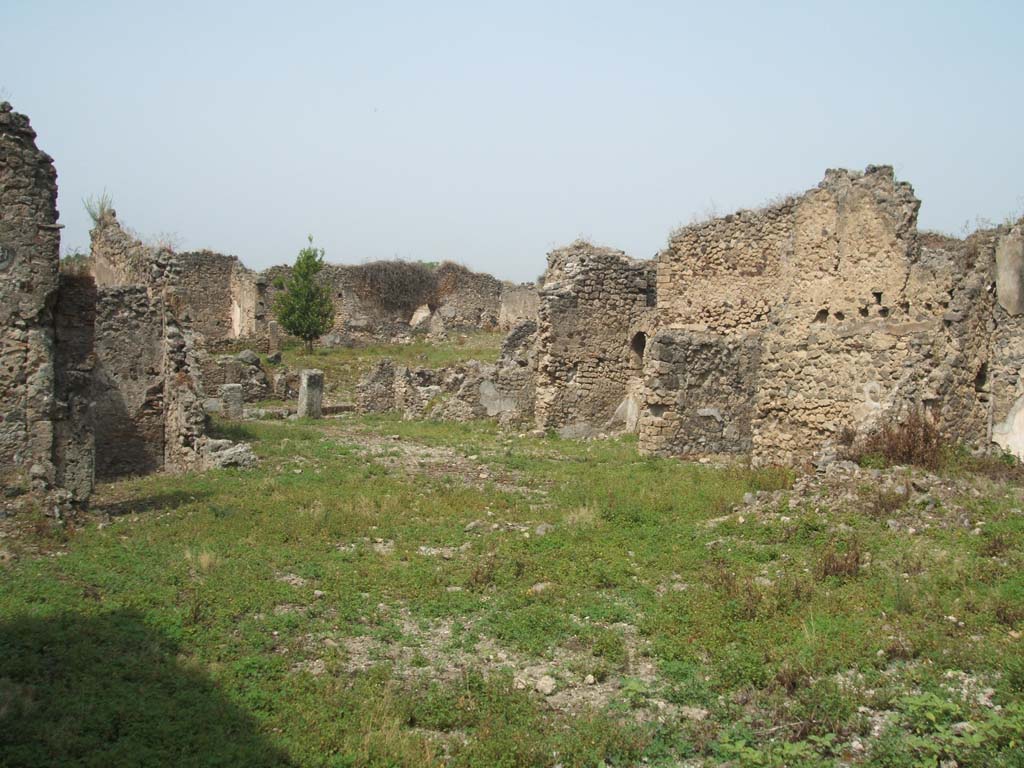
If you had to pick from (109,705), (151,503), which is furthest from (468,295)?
(109,705)

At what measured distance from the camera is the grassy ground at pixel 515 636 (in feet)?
15.7

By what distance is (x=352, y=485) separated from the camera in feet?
39.6

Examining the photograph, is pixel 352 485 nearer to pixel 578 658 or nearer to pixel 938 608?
pixel 578 658

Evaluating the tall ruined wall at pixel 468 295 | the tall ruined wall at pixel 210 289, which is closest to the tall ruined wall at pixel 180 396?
the tall ruined wall at pixel 210 289

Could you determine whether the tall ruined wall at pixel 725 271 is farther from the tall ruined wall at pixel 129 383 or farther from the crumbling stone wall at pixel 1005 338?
the tall ruined wall at pixel 129 383

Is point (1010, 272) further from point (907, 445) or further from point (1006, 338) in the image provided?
point (907, 445)

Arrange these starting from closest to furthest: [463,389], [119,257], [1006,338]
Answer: [1006,338]
[119,257]
[463,389]

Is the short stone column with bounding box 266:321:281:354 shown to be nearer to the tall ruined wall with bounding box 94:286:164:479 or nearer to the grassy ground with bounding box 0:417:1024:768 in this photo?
the tall ruined wall with bounding box 94:286:164:479

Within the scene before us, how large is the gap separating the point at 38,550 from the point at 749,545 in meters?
6.90

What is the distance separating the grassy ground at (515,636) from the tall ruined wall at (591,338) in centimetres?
915

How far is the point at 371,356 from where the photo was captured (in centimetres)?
3412

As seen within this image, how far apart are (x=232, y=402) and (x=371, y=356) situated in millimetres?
12010

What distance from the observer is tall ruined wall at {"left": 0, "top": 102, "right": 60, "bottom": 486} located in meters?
9.57

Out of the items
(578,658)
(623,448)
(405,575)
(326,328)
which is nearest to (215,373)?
(326,328)
